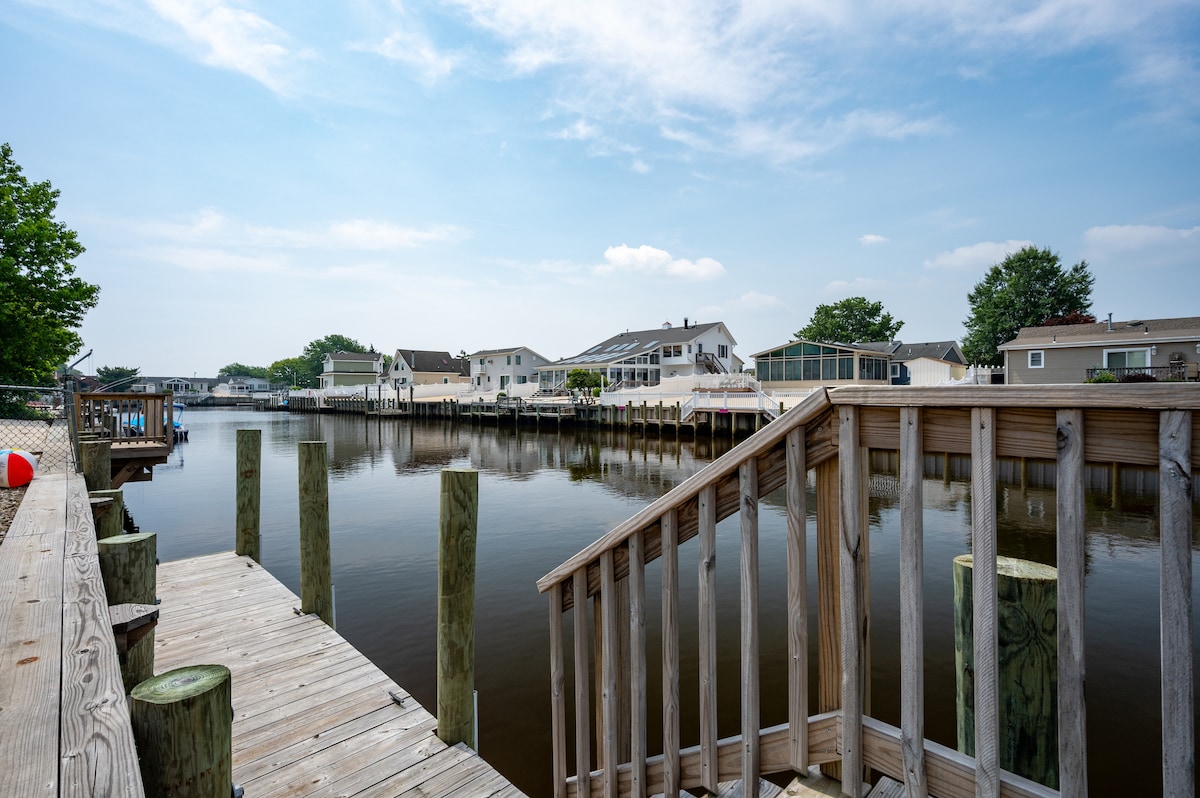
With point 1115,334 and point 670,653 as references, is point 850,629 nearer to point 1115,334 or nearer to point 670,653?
point 670,653

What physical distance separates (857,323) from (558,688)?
240ft

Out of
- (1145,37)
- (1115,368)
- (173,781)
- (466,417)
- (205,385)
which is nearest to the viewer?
(173,781)

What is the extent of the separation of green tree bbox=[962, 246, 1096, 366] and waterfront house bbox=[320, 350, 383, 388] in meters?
79.6

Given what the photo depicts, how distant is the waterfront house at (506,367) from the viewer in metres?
63.7

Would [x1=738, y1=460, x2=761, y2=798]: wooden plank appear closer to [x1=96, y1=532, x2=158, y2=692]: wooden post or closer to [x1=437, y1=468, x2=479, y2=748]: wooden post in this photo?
[x1=437, y1=468, x2=479, y2=748]: wooden post

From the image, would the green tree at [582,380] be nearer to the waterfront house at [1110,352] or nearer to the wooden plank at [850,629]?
the waterfront house at [1110,352]

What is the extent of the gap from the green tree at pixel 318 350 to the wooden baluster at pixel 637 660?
12889 centimetres

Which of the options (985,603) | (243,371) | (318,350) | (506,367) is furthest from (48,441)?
(243,371)

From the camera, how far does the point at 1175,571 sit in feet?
3.89

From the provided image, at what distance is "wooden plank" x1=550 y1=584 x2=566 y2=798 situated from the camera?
2.90 meters

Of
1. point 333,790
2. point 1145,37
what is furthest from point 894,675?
point 1145,37

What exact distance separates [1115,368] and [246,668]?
37.6 metres

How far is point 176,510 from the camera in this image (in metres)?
15.3

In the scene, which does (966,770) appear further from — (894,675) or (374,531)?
(374,531)
